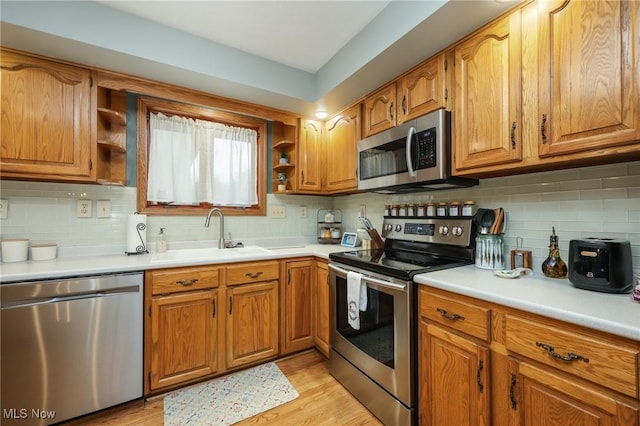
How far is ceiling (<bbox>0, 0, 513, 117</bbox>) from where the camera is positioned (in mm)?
1479

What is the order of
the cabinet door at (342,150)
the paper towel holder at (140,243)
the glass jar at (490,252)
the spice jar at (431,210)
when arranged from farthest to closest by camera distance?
the cabinet door at (342,150)
the paper towel holder at (140,243)
the spice jar at (431,210)
the glass jar at (490,252)

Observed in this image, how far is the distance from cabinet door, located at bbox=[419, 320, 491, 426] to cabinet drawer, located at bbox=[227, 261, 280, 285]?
1165 millimetres

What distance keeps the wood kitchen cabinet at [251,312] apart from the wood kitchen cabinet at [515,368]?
1.16m

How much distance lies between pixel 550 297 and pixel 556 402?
35 centimetres

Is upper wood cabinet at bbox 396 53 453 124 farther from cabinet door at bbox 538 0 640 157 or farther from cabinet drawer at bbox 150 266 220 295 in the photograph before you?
cabinet drawer at bbox 150 266 220 295

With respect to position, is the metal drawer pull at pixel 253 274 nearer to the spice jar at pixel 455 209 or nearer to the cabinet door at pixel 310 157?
the cabinet door at pixel 310 157

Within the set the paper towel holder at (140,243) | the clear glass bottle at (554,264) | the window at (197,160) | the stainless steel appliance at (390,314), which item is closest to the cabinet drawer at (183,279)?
the paper towel holder at (140,243)

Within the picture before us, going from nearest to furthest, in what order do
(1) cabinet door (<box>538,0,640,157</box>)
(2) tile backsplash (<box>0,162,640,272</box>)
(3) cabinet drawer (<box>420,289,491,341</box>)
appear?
(1) cabinet door (<box>538,0,640,157</box>) → (3) cabinet drawer (<box>420,289,491,341</box>) → (2) tile backsplash (<box>0,162,640,272</box>)

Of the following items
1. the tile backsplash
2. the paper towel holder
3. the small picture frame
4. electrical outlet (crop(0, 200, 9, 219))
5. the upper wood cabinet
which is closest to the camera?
the tile backsplash

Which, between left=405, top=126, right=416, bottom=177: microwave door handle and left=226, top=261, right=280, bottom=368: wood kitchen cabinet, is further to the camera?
left=226, top=261, right=280, bottom=368: wood kitchen cabinet

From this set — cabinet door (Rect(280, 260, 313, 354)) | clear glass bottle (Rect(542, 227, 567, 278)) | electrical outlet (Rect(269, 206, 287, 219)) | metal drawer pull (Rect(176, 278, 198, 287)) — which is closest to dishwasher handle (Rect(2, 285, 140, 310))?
metal drawer pull (Rect(176, 278, 198, 287))

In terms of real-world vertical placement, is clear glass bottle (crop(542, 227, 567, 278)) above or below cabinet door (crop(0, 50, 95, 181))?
below

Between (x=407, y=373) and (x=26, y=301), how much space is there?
2.01m

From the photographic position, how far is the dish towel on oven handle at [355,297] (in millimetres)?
1680
